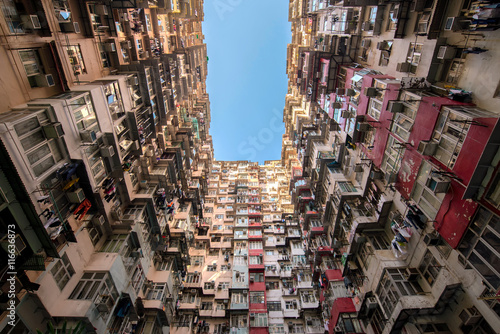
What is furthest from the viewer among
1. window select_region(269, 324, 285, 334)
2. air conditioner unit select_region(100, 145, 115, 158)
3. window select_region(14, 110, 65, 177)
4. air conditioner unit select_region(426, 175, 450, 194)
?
window select_region(269, 324, 285, 334)

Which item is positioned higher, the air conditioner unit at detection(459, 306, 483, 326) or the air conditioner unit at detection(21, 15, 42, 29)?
the air conditioner unit at detection(21, 15, 42, 29)

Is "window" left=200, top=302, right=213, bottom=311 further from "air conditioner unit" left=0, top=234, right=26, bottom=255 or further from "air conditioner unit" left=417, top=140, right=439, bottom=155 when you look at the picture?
"air conditioner unit" left=417, top=140, right=439, bottom=155

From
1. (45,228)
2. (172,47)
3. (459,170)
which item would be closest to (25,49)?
(45,228)

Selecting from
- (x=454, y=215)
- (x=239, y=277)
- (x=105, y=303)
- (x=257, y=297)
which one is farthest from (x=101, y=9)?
(x=257, y=297)

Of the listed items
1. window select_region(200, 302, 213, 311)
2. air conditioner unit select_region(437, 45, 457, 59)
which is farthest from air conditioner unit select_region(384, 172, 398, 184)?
window select_region(200, 302, 213, 311)

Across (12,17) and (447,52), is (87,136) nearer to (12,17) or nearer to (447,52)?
(12,17)

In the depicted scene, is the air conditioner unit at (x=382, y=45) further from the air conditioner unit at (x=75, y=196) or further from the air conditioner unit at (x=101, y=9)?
the air conditioner unit at (x=75, y=196)

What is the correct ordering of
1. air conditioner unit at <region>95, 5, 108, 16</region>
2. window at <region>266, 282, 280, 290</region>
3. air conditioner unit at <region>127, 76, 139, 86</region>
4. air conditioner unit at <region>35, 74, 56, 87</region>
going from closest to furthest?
air conditioner unit at <region>35, 74, 56, 87</region>
air conditioner unit at <region>95, 5, 108, 16</region>
air conditioner unit at <region>127, 76, 139, 86</region>
window at <region>266, 282, 280, 290</region>

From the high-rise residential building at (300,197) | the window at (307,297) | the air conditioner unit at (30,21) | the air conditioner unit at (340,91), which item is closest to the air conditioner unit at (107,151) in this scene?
the high-rise residential building at (300,197)
